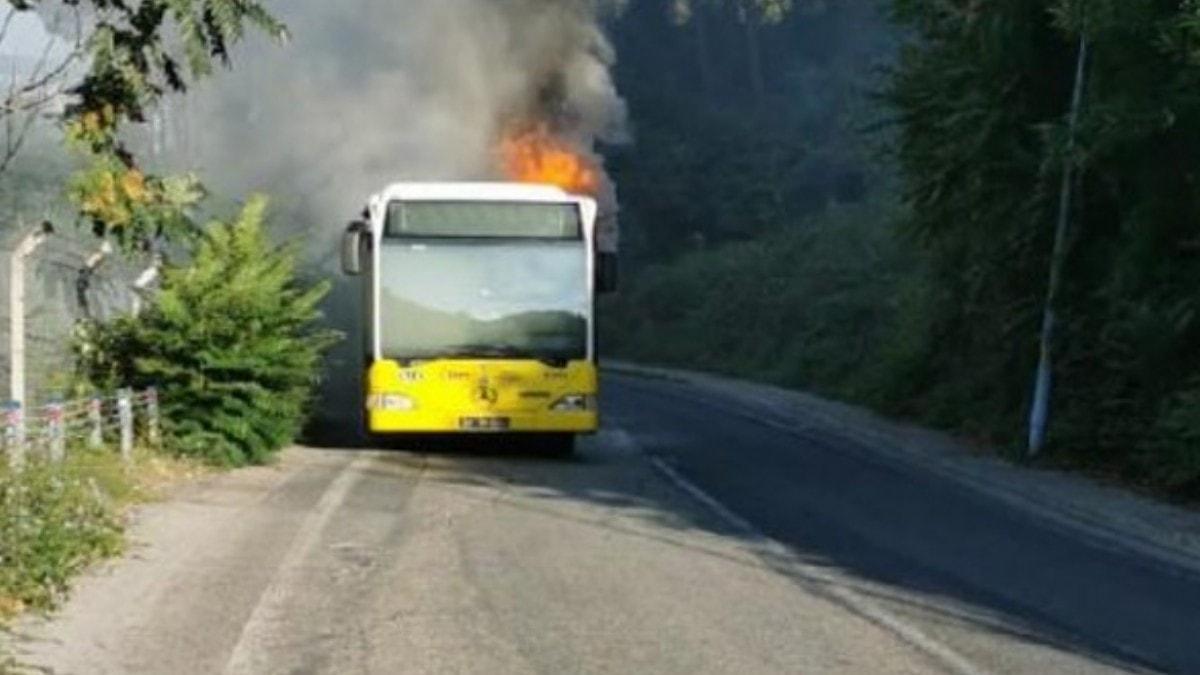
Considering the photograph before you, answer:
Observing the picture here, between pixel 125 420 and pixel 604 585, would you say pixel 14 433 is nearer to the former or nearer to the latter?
pixel 125 420

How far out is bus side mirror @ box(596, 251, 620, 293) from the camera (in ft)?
80.4

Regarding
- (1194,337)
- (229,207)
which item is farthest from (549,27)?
(1194,337)

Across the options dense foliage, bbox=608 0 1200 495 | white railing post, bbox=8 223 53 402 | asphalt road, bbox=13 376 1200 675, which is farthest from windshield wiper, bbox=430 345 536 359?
white railing post, bbox=8 223 53 402

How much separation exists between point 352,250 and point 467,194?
1.70 metres

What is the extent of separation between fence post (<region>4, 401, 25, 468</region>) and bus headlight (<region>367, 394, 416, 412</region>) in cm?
679

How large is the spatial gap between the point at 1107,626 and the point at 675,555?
378cm

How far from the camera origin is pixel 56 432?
59.8 feet

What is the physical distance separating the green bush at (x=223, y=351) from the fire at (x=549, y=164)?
11.4 meters

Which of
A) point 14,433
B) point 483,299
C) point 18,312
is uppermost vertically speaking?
point 483,299

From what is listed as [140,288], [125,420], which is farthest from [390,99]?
[125,420]

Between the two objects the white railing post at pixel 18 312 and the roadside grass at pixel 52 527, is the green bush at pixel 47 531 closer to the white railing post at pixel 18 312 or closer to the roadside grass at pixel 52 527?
the roadside grass at pixel 52 527

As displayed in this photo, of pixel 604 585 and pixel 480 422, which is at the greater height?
pixel 480 422

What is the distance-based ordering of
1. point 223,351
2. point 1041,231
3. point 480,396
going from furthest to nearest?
point 1041,231 → point 480,396 → point 223,351

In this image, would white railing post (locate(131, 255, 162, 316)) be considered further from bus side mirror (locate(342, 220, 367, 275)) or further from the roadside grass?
the roadside grass
